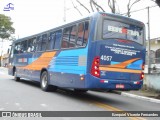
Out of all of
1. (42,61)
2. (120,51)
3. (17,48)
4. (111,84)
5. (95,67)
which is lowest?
(111,84)

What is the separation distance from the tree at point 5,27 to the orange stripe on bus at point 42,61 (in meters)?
53.0

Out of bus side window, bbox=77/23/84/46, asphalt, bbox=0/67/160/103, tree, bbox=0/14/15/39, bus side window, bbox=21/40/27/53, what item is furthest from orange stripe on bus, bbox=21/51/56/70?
tree, bbox=0/14/15/39

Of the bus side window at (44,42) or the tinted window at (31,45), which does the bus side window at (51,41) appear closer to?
the bus side window at (44,42)

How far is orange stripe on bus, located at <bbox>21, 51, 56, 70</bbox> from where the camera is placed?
15.7 meters

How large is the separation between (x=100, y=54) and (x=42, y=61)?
550 cm

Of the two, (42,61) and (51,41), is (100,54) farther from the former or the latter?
(42,61)

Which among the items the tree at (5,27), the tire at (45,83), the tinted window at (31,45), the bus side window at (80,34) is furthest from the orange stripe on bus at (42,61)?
the tree at (5,27)

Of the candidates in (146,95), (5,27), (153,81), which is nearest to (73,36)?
(146,95)

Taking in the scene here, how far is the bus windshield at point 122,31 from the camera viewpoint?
480 inches

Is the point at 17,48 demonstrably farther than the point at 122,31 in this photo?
Yes

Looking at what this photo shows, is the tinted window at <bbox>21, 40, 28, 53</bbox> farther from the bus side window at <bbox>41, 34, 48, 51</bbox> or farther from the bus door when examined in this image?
the bus door

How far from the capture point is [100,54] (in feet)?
39.2

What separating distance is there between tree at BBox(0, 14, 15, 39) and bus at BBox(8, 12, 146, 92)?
56809mm

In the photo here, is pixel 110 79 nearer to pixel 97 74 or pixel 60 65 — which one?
pixel 97 74
